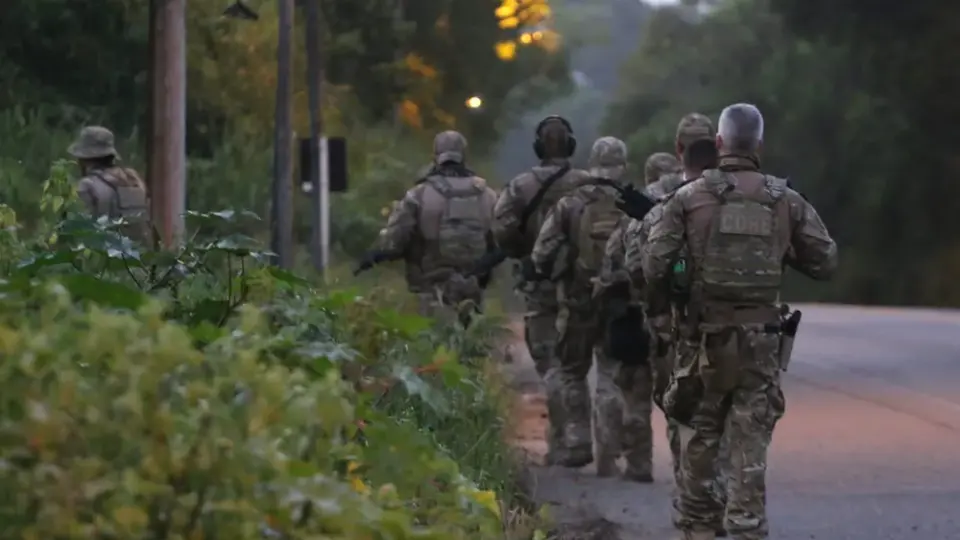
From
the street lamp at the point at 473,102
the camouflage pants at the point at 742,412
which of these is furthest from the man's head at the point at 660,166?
the street lamp at the point at 473,102

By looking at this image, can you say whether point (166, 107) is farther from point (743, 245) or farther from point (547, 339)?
point (743, 245)

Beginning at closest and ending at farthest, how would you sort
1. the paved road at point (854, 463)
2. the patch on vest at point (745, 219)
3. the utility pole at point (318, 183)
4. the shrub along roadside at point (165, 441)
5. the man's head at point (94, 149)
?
the shrub along roadside at point (165, 441) < the patch on vest at point (745, 219) < the paved road at point (854, 463) < the man's head at point (94, 149) < the utility pole at point (318, 183)

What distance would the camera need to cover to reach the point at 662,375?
9.04 meters

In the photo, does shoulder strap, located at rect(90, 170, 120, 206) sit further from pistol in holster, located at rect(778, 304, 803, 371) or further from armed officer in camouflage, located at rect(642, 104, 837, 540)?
pistol in holster, located at rect(778, 304, 803, 371)

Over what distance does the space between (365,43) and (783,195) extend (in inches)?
Answer: 984

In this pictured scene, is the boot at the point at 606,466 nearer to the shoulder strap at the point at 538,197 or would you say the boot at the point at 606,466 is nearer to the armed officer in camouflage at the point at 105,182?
the shoulder strap at the point at 538,197

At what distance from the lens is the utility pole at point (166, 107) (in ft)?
41.5

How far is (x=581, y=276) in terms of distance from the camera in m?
10.3

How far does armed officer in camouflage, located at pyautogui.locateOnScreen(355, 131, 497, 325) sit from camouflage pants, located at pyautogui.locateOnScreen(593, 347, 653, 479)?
5.82 feet

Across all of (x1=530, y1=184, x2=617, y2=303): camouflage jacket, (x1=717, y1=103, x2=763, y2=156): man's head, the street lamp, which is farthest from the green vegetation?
the street lamp

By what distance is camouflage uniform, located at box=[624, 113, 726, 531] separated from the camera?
7.51 metres

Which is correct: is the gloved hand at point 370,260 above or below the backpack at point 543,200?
below

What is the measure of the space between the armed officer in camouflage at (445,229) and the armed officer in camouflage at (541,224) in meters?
0.81

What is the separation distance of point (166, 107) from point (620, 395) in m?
4.16
